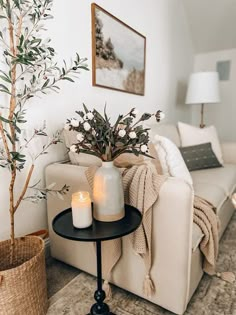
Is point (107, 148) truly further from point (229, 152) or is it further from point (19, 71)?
point (229, 152)

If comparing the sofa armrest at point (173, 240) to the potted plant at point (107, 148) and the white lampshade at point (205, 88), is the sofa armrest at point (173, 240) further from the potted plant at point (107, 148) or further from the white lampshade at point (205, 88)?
the white lampshade at point (205, 88)

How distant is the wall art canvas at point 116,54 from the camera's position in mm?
1969

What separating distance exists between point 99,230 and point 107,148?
0.35 metres

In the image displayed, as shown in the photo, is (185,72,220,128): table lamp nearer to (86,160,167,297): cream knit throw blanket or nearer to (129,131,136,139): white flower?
(86,160,167,297): cream knit throw blanket

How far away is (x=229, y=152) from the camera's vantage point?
110 inches

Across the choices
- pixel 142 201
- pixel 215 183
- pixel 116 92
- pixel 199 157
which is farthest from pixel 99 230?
pixel 199 157

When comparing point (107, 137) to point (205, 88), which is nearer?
point (107, 137)

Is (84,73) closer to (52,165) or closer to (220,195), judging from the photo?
(52,165)

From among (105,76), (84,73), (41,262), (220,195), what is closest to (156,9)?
(105,76)

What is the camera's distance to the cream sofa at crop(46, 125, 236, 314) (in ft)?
3.58

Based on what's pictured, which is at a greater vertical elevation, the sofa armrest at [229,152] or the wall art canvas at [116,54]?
the wall art canvas at [116,54]

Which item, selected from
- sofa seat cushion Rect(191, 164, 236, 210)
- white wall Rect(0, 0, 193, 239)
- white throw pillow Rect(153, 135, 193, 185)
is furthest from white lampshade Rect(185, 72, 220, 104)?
white throw pillow Rect(153, 135, 193, 185)

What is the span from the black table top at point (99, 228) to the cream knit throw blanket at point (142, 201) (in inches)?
2.5

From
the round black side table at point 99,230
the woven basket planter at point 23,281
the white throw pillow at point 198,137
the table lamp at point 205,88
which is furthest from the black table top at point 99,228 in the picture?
the table lamp at point 205,88
